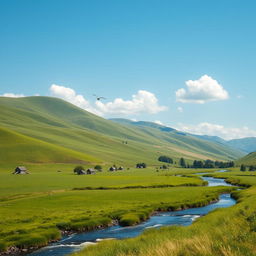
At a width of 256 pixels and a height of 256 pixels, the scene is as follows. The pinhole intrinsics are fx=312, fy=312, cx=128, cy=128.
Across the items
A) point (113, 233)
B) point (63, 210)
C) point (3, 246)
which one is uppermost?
point (63, 210)

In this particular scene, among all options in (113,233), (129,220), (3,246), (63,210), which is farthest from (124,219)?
(3,246)

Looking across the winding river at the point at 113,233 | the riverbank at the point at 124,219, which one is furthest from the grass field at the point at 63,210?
the winding river at the point at 113,233

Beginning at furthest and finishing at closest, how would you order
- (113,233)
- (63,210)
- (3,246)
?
1. (63,210)
2. (113,233)
3. (3,246)

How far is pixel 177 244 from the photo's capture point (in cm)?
1775

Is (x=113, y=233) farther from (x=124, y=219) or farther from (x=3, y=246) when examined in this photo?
(x=3, y=246)

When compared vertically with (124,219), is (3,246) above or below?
below

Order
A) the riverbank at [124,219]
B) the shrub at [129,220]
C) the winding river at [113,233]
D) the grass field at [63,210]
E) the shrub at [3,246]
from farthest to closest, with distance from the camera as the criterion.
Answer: the shrub at [129,220] → the riverbank at [124,219] → the grass field at [63,210] → the winding river at [113,233] → the shrub at [3,246]

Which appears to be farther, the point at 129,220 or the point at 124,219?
the point at 124,219

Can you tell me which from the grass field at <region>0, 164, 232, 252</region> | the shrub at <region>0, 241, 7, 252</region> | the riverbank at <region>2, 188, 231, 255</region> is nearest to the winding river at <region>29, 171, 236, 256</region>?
the riverbank at <region>2, 188, 231, 255</region>

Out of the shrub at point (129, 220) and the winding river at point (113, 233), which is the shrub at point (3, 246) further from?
the shrub at point (129, 220)

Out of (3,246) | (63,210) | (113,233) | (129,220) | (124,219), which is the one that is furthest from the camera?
(63,210)

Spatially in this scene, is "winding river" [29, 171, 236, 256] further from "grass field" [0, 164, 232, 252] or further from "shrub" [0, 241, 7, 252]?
"shrub" [0, 241, 7, 252]

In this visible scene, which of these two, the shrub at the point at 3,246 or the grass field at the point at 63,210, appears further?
the grass field at the point at 63,210

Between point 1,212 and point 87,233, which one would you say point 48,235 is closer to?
point 87,233
